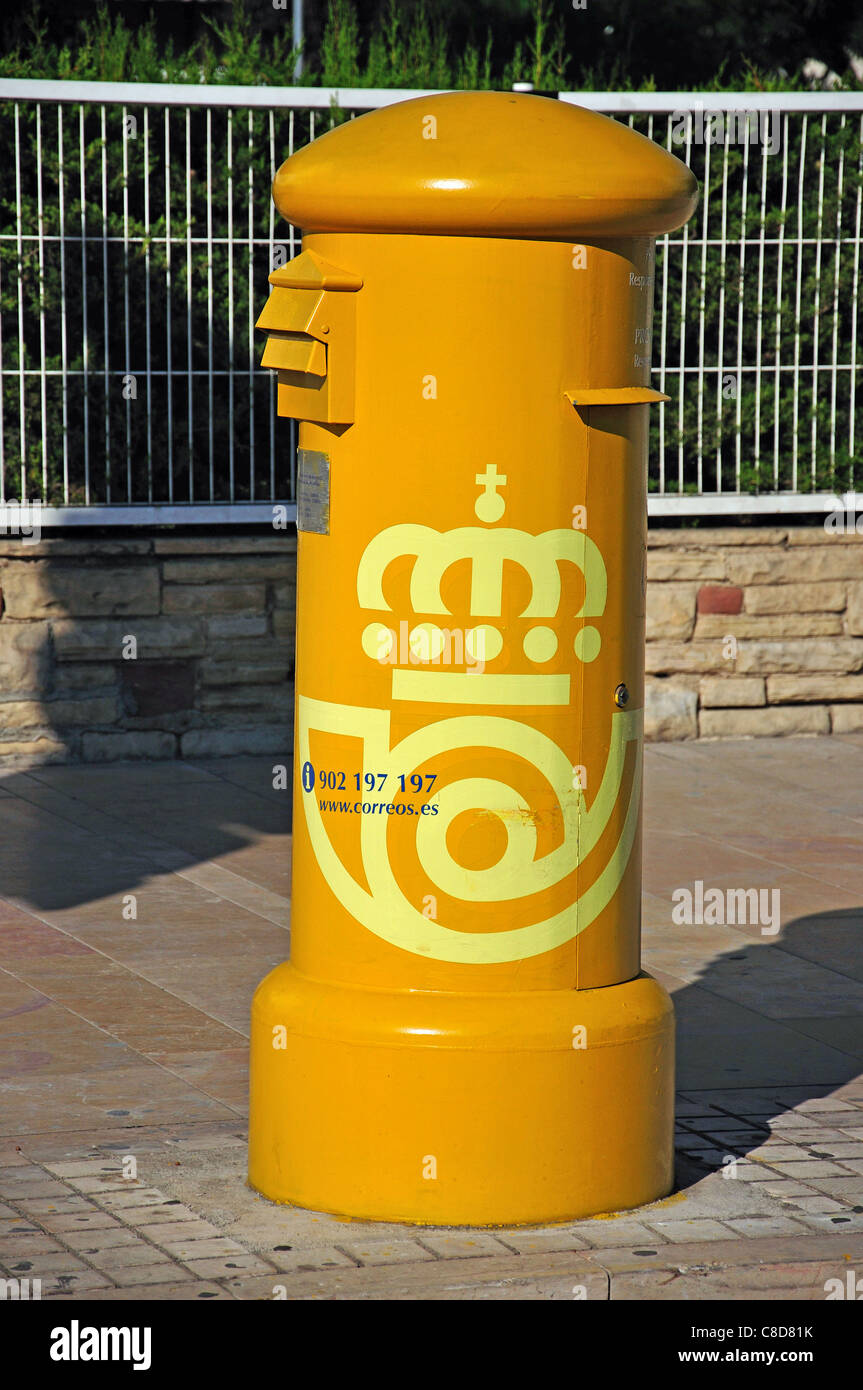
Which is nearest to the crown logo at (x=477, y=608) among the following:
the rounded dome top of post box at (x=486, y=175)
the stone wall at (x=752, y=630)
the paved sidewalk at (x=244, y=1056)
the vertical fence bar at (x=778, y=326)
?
the rounded dome top of post box at (x=486, y=175)

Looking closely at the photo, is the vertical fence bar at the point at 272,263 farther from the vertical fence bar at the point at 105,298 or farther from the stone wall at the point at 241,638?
the vertical fence bar at the point at 105,298

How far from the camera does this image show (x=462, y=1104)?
4434mm

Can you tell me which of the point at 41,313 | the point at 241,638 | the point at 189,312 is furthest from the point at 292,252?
the point at 241,638

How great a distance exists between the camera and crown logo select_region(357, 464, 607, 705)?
442 cm

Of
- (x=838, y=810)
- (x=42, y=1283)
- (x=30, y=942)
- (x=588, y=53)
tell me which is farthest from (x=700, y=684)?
(x=588, y=53)

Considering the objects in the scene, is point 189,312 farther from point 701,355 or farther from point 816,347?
point 816,347

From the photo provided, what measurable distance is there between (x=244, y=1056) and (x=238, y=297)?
4.90 meters

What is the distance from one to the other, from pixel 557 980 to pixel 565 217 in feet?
5.54

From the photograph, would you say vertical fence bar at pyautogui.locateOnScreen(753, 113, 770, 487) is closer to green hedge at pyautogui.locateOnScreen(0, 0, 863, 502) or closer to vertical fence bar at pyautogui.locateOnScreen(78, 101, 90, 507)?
green hedge at pyautogui.locateOnScreen(0, 0, 863, 502)

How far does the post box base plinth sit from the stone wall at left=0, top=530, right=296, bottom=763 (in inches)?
194

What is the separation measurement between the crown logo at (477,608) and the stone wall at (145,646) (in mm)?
4991

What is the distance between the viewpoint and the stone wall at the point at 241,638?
9258 mm

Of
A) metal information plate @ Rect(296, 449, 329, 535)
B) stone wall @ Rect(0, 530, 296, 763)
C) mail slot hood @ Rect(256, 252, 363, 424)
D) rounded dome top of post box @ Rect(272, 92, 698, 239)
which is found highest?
rounded dome top of post box @ Rect(272, 92, 698, 239)

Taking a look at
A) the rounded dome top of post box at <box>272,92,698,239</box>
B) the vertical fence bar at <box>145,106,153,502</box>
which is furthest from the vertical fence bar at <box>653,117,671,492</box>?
the rounded dome top of post box at <box>272,92,698,239</box>
